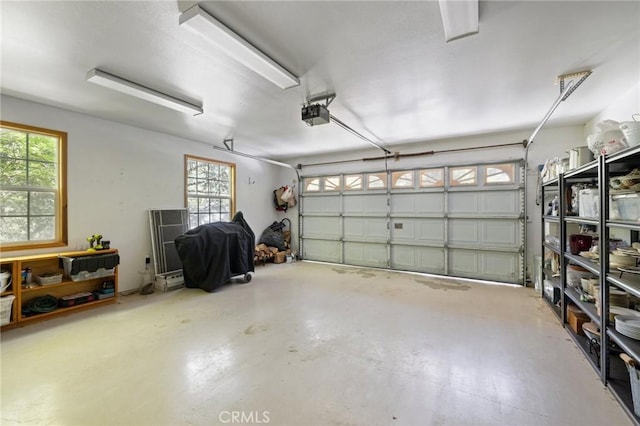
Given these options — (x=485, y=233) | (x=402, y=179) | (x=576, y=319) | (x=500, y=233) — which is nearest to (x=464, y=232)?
(x=485, y=233)

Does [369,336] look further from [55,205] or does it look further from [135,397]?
[55,205]

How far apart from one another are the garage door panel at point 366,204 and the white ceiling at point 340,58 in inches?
93.7

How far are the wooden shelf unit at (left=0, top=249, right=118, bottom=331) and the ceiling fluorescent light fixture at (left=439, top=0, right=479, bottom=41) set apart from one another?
4841mm

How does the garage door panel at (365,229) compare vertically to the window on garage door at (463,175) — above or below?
below

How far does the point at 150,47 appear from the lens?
2.35 meters

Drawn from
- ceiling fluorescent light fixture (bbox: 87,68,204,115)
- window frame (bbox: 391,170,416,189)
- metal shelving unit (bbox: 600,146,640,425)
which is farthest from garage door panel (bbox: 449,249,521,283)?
ceiling fluorescent light fixture (bbox: 87,68,204,115)

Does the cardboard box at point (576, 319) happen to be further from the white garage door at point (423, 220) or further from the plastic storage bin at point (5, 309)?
the plastic storage bin at point (5, 309)

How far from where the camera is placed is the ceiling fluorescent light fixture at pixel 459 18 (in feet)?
5.73

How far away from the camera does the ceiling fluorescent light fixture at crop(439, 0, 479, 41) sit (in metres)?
1.75

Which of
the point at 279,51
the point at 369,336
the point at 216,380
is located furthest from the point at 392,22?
the point at 216,380

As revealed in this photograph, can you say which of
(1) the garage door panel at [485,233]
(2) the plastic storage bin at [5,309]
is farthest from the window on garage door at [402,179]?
(2) the plastic storage bin at [5,309]

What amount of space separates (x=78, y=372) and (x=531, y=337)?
427 cm

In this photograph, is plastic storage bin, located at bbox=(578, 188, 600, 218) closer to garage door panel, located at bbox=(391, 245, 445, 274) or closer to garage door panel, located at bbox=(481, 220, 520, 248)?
garage door panel, located at bbox=(481, 220, 520, 248)

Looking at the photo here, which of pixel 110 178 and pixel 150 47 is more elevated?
pixel 150 47
